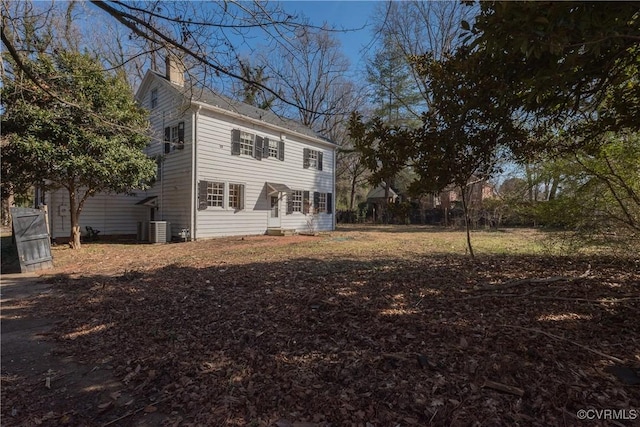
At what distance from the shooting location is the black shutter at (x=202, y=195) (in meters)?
12.7

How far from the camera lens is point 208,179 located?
1310 cm

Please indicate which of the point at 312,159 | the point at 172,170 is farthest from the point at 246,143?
the point at 312,159

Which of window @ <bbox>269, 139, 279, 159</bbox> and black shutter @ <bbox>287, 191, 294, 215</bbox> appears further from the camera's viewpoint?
black shutter @ <bbox>287, 191, 294, 215</bbox>

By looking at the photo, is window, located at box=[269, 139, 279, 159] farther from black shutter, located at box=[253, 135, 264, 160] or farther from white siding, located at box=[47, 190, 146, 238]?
white siding, located at box=[47, 190, 146, 238]

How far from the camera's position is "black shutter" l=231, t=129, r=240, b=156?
46.0 feet

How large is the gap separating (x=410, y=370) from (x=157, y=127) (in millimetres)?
14978

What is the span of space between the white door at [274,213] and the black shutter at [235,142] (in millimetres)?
2817

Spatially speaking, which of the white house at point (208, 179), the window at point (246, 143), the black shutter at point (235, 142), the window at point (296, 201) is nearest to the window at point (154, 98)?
the white house at point (208, 179)

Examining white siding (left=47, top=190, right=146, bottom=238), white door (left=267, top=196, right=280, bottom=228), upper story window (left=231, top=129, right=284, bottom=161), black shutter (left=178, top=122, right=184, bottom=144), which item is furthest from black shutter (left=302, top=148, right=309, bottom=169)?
white siding (left=47, top=190, right=146, bottom=238)

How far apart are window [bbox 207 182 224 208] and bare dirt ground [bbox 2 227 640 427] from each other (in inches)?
312

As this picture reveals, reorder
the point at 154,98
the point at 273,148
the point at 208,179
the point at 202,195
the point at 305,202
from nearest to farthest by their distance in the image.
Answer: the point at 202,195, the point at 208,179, the point at 154,98, the point at 273,148, the point at 305,202

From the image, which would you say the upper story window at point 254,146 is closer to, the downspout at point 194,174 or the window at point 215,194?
the window at point 215,194

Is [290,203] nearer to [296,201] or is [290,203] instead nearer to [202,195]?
[296,201]

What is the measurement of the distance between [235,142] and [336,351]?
41.1 ft
